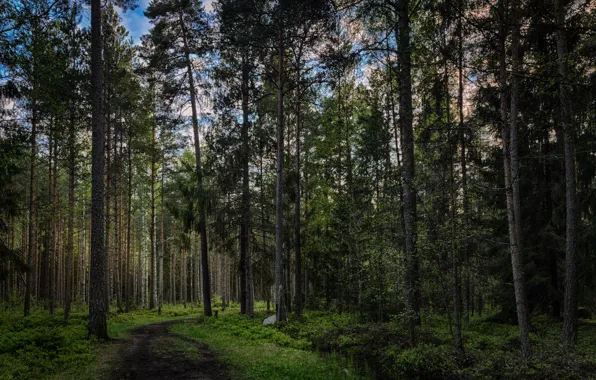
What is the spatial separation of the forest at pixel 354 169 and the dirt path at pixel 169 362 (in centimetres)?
9

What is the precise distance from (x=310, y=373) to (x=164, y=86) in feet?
60.1

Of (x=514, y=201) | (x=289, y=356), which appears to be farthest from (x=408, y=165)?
(x=289, y=356)

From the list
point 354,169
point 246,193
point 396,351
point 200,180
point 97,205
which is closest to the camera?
point 396,351

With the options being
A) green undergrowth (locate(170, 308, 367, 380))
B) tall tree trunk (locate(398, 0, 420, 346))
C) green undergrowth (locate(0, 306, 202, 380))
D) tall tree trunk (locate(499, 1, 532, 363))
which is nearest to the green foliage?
green undergrowth (locate(0, 306, 202, 380))

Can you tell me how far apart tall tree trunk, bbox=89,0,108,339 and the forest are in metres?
0.06

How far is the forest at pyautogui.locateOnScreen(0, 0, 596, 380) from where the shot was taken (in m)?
8.30

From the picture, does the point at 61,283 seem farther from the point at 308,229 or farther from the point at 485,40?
the point at 485,40

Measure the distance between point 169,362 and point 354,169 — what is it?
56.4 ft

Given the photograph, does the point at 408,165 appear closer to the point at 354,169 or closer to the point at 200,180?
the point at 200,180

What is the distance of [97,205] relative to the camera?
11500 mm

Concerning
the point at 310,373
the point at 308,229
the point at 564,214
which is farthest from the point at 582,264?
the point at 308,229

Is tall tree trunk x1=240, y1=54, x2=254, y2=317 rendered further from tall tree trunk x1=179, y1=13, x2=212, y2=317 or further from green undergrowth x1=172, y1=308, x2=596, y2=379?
green undergrowth x1=172, y1=308, x2=596, y2=379

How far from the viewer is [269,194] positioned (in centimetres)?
2288

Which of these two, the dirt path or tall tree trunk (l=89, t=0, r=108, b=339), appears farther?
tall tree trunk (l=89, t=0, r=108, b=339)
